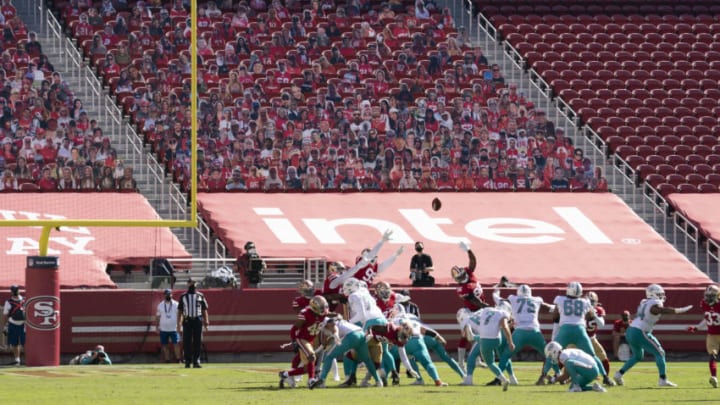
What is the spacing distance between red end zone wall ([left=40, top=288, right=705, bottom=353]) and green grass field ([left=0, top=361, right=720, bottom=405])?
2178 millimetres

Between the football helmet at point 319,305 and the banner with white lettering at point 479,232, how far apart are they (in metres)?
9.16

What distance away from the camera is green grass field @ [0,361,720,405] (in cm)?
1747

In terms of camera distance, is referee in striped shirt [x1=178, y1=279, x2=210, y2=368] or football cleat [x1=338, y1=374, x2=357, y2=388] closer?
football cleat [x1=338, y1=374, x2=357, y2=388]

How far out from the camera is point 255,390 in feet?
62.9

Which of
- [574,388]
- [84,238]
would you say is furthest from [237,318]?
[574,388]

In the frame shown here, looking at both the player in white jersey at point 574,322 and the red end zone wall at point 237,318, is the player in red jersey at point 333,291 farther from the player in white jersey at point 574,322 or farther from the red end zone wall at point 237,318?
the red end zone wall at point 237,318

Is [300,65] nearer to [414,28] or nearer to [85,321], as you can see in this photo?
[414,28]

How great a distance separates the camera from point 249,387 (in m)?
19.7

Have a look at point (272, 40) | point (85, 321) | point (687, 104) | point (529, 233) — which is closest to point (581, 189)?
point (529, 233)

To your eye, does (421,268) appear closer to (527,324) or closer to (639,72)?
(527,324)

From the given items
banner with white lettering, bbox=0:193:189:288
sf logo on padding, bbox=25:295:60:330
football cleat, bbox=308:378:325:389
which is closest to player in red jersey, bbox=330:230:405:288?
football cleat, bbox=308:378:325:389

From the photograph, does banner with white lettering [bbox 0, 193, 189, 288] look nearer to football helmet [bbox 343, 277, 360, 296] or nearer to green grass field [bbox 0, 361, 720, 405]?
green grass field [bbox 0, 361, 720, 405]

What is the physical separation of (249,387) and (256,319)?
7.19 metres

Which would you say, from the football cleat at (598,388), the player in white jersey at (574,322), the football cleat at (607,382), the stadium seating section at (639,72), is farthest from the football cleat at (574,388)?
the stadium seating section at (639,72)
